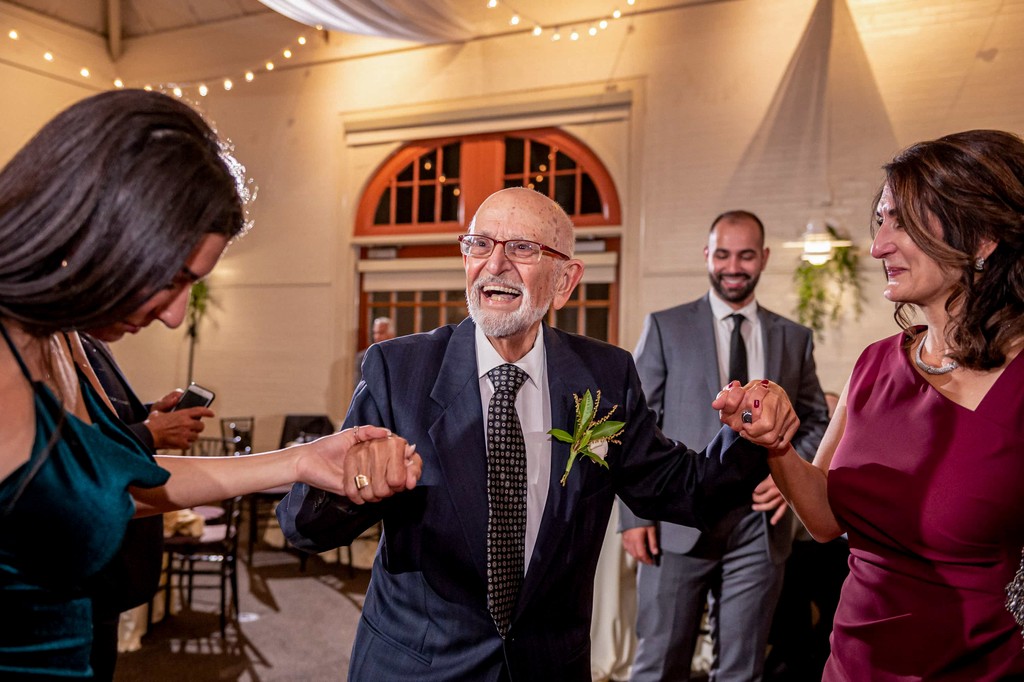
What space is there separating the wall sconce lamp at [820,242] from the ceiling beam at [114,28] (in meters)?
→ 7.89

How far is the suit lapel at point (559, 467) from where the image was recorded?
68.6 inches

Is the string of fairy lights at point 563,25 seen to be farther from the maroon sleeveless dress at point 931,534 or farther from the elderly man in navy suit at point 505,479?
the maroon sleeveless dress at point 931,534

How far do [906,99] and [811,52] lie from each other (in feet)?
2.70

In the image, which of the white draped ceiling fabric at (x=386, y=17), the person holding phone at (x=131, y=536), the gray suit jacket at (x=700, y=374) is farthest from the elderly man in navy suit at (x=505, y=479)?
the white draped ceiling fabric at (x=386, y=17)

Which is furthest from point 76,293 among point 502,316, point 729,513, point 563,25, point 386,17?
point 563,25

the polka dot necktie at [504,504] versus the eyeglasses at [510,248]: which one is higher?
the eyeglasses at [510,248]

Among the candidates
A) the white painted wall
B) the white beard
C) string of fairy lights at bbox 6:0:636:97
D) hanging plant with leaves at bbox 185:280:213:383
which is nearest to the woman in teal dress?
the white beard

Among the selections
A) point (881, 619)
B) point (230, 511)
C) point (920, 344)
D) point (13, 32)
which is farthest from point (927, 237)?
point (13, 32)

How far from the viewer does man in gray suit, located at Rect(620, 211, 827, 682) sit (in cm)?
305

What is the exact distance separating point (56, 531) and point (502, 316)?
1112 mm

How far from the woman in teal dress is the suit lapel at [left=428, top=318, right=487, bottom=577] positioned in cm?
67

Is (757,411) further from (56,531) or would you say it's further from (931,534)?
(56,531)

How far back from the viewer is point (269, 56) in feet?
27.9

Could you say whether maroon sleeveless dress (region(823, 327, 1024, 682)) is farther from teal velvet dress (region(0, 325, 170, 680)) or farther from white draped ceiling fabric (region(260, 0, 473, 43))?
white draped ceiling fabric (region(260, 0, 473, 43))
